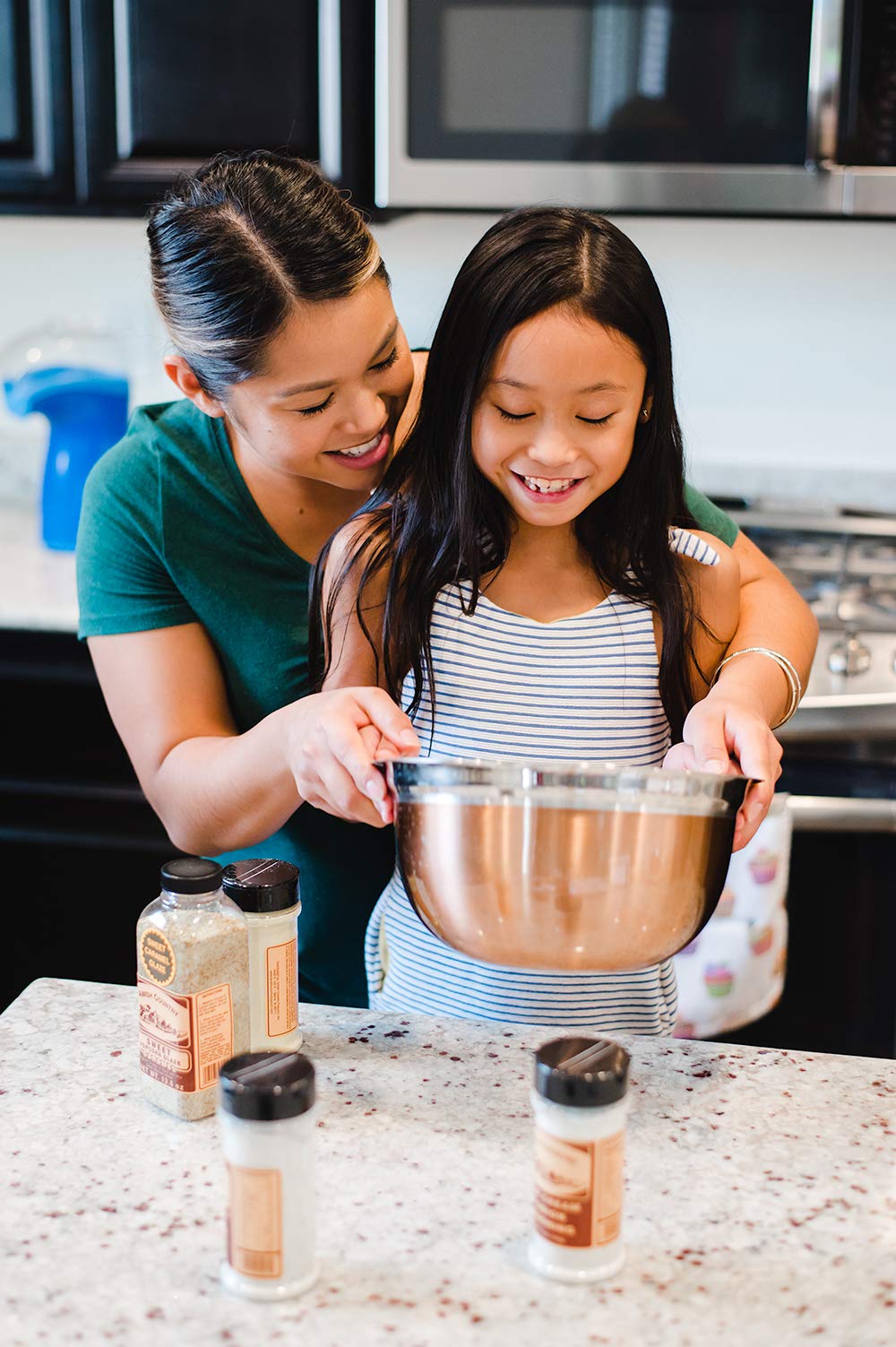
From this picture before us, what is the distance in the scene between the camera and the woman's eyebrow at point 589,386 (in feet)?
3.55

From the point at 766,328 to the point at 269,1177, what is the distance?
2002 mm

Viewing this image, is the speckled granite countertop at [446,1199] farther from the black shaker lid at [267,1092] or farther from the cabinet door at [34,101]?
the cabinet door at [34,101]

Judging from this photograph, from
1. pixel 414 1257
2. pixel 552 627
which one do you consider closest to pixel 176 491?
pixel 552 627

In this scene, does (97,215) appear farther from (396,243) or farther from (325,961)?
(325,961)

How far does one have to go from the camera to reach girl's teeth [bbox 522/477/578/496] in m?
1.11

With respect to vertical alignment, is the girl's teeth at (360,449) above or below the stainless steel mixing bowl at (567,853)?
above

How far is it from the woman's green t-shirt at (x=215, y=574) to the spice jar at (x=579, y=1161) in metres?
0.62

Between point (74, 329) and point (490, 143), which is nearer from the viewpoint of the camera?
point (490, 143)

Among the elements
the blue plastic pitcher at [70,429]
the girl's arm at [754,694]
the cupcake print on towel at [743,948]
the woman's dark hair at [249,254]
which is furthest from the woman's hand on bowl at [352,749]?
the blue plastic pitcher at [70,429]

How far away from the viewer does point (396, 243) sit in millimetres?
2475

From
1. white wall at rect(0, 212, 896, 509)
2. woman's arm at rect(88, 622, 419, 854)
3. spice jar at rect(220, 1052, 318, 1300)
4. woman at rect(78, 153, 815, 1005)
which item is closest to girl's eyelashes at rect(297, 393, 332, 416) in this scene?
woman at rect(78, 153, 815, 1005)

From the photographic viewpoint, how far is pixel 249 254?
111 centimetres

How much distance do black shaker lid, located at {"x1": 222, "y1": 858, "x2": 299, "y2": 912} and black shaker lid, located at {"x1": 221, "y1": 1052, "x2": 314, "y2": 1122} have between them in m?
0.19

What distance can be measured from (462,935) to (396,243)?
1.84 meters
